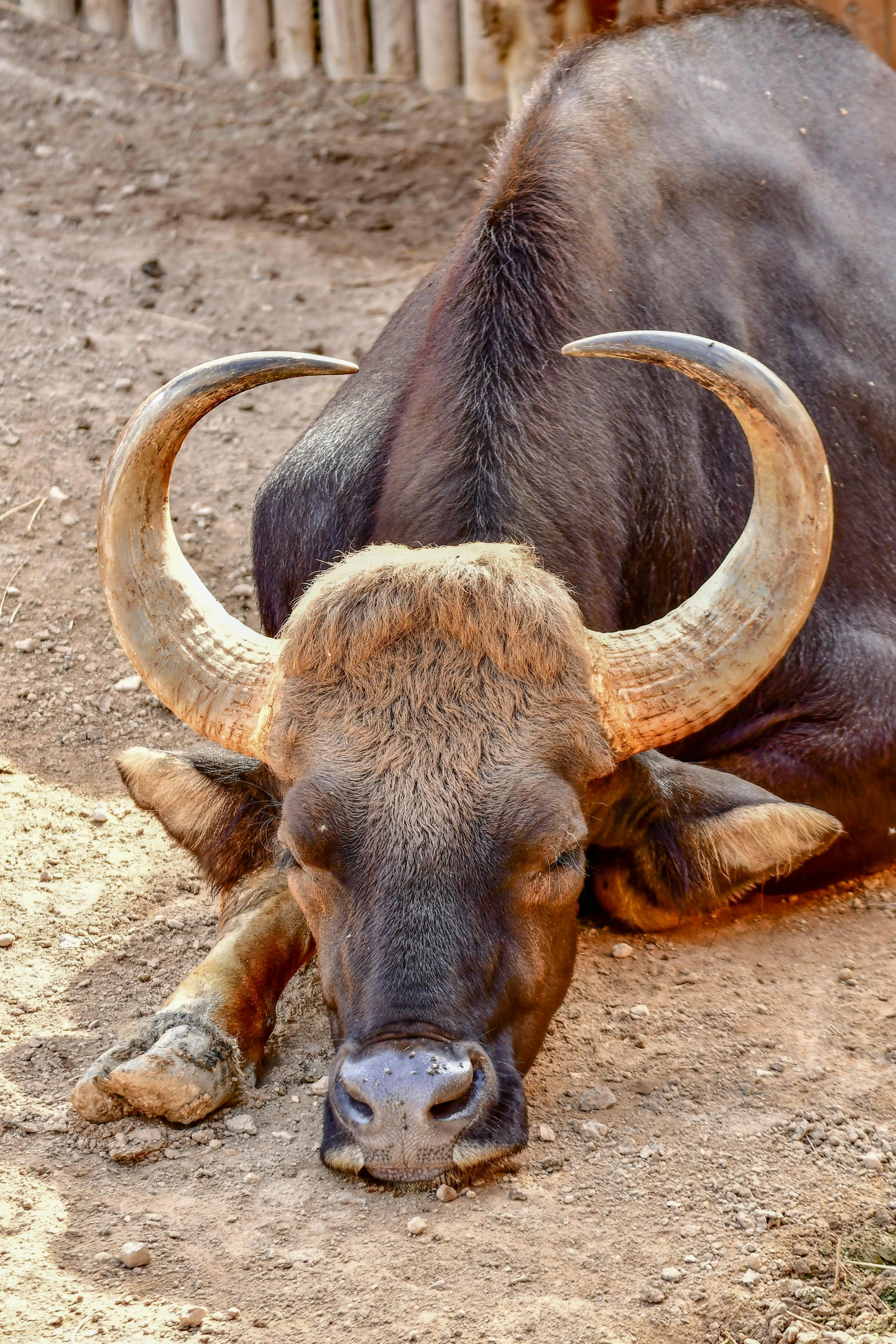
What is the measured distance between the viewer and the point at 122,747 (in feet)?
21.6

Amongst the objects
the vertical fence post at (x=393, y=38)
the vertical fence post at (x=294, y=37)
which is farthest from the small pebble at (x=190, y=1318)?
the vertical fence post at (x=294, y=37)

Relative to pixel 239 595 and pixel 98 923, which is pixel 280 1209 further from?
pixel 239 595

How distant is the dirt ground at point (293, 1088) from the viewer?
3.69 m

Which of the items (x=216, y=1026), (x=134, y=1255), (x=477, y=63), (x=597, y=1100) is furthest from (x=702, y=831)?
(x=477, y=63)

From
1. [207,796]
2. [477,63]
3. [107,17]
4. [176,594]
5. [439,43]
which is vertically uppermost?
[107,17]

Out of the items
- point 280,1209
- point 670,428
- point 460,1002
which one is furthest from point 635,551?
point 280,1209

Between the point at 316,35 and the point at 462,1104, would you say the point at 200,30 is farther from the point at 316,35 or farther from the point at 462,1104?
the point at 462,1104

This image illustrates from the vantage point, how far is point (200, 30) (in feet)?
39.1

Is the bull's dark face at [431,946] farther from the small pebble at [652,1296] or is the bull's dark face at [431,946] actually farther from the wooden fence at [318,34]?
the wooden fence at [318,34]

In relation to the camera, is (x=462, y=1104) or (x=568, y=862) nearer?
(x=462, y=1104)

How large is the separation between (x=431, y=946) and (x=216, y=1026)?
1.09 metres

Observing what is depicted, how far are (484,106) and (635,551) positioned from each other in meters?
7.29

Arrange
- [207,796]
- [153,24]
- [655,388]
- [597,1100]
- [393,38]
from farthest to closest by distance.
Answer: [153,24] → [393,38] → [655,388] → [207,796] → [597,1100]

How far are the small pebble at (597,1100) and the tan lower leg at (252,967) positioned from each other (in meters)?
0.96
